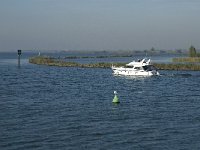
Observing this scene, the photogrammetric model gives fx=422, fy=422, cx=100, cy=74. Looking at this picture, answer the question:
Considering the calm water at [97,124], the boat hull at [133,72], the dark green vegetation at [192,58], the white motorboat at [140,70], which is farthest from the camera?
the dark green vegetation at [192,58]

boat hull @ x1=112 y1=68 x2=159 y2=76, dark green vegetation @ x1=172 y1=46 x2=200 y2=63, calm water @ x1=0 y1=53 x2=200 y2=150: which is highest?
dark green vegetation @ x1=172 y1=46 x2=200 y2=63

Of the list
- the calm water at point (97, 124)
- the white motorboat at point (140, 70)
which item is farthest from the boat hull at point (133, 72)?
the calm water at point (97, 124)

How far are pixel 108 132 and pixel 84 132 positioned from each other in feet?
4.58

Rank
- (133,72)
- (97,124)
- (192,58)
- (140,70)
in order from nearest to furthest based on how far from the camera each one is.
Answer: (97,124)
(140,70)
(133,72)
(192,58)

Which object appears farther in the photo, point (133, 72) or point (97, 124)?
point (133, 72)

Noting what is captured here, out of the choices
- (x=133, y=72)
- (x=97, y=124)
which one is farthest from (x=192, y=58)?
(x=97, y=124)

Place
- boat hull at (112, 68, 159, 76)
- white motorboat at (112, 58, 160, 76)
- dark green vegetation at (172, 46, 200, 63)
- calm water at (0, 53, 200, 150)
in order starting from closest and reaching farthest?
calm water at (0, 53, 200, 150), boat hull at (112, 68, 159, 76), white motorboat at (112, 58, 160, 76), dark green vegetation at (172, 46, 200, 63)

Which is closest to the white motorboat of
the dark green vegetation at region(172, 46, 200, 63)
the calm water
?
the calm water

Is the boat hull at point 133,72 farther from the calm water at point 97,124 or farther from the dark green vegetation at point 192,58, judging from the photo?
the dark green vegetation at point 192,58

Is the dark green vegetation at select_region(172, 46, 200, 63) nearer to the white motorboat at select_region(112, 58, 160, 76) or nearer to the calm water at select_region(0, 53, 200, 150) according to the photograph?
the white motorboat at select_region(112, 58, 160, 76)

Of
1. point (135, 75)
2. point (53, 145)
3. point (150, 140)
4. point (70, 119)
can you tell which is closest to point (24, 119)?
point (70, 119)

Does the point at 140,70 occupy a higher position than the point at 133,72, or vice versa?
the point at 140,70

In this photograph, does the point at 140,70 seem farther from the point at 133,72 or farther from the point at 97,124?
the point at 97,124

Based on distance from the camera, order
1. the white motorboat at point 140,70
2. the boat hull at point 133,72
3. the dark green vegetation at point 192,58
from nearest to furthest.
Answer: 1. the boat hull at point 133,72
2. the white motorboat at point 140,70
3. the dark green vegetation at point 192,58
